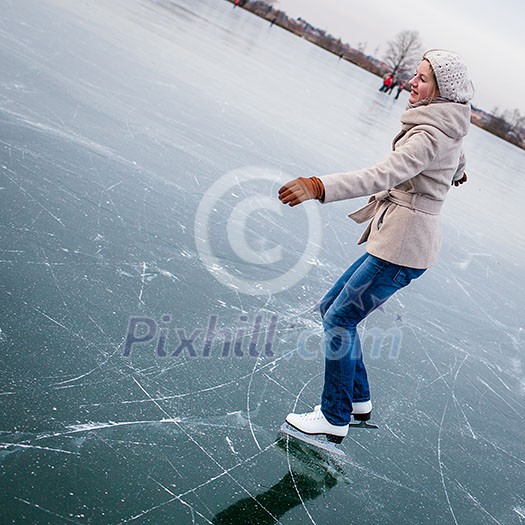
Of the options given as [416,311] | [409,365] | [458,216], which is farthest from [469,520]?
[458,216]

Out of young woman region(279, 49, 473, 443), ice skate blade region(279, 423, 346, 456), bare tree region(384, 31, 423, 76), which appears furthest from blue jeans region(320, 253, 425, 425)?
bare tree region(384, 31, 423, 76)

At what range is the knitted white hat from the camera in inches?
81.0

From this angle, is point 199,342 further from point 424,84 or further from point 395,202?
point 424,84

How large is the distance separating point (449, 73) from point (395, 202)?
0.47 metres

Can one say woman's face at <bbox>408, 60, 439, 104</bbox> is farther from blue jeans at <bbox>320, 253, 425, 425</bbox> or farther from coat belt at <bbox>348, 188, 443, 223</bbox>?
blue jeans at <bbox>320, 253, 425, 425</bbox>

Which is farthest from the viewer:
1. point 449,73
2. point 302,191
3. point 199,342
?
point 199,342

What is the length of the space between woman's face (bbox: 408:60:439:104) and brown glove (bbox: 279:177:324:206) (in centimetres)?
53

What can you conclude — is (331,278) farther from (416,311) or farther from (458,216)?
(458,216)

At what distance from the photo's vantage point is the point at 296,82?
14242 millimetres

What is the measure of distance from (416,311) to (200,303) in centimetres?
169

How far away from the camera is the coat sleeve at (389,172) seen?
193 centimetres

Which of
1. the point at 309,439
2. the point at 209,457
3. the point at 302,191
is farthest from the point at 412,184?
the point at 209,457

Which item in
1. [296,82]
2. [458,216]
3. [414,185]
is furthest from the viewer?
[296,82]

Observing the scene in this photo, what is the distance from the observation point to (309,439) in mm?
2467
